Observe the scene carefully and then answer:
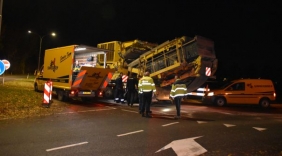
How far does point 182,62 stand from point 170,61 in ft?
3.10

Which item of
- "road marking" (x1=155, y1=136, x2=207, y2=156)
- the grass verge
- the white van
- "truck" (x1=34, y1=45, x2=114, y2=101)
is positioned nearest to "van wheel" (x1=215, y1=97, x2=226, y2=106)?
the white van

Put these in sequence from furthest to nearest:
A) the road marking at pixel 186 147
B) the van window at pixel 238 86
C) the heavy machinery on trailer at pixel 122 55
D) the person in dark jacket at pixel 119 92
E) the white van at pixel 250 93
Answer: the heavy machinery on trailer at pixel 122 55 → the van window at pixel 238 86 → the white van at pixel 250 93 → the person in dark jacket at pixel 119 92 → the road marking at pixel 186 147

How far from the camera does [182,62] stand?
14.5 meters

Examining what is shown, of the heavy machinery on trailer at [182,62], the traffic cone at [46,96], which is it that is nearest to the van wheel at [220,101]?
the heavy machinery on trailer at [182,62]

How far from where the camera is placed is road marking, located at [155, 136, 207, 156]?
588cm

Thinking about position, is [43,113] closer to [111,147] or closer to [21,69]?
[111,147]

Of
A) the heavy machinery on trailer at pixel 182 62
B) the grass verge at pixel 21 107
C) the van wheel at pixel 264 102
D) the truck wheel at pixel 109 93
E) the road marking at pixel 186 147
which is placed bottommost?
the road marking at pixel 186 147

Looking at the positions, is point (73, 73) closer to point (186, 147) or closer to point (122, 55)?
point (122, 55)

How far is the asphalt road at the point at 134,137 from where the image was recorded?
5914 mm

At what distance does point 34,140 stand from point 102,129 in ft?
6.68

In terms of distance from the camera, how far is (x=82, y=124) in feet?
28.9

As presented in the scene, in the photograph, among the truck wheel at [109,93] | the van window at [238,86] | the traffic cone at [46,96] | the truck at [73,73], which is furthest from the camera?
the truck wheel at [109,93]

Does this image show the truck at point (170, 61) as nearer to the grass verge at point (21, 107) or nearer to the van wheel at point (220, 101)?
the van wheel at point (220, 101)

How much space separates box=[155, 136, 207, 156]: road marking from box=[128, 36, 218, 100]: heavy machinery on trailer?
796 cm
